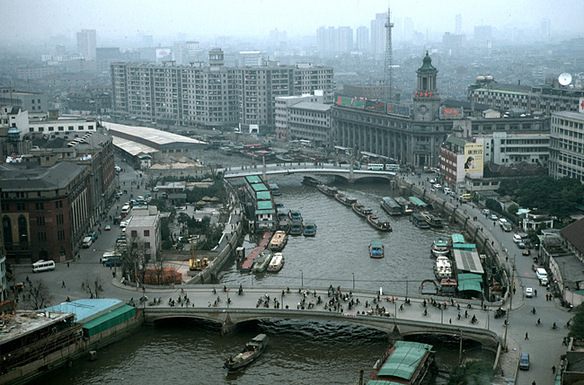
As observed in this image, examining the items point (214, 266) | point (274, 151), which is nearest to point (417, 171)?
point (274, 151)

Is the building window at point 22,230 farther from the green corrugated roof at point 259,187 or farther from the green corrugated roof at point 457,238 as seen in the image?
the green corrugated roof at point 457,238

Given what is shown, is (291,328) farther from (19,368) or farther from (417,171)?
(417,171)

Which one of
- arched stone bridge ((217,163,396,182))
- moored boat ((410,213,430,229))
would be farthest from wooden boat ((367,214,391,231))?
arched stone bridge ((217,163,396,182))

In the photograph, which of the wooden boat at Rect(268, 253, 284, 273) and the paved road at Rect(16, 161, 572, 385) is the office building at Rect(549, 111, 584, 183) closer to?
the paved road at Rect(16, 161, 572, 385)

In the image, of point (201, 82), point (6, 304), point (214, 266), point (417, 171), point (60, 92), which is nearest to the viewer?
point (6, 304)

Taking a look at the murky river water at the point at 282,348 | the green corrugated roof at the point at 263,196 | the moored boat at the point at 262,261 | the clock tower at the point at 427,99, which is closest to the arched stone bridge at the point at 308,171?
the clock tower at the point at 427,99
